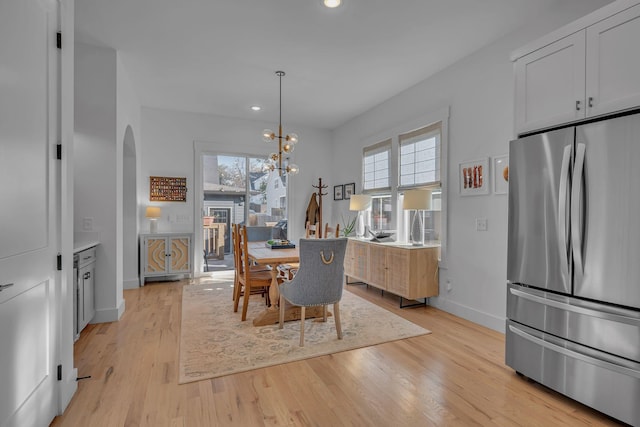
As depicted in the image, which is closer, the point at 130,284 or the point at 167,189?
the point at 130,284

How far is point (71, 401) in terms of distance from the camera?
205 cm

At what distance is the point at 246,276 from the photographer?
3455mm

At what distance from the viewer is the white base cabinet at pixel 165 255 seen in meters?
5.17

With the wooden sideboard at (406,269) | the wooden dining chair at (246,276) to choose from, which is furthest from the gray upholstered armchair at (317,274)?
the wooden sideboard at (406,269)

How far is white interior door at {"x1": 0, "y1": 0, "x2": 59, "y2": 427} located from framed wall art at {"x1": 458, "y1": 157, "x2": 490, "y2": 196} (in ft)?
12.0

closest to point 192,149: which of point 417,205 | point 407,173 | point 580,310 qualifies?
point 407,173

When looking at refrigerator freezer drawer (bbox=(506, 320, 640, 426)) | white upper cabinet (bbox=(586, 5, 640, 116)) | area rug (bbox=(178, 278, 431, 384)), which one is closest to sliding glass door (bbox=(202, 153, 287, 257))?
area rug (bbox=(178, 278, 431, 384))

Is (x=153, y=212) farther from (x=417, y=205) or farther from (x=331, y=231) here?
(x=417, y=205)

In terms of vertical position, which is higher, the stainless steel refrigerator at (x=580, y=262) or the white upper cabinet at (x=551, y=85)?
the white upper cabinet at (x=551, y=85)

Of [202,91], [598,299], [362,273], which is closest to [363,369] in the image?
[598,299]

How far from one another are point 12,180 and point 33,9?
3.06ft

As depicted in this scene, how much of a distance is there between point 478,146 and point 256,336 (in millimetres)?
3060

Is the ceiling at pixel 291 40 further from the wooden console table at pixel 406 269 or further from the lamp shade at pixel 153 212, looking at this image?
the wooden console table at pixel 406 269

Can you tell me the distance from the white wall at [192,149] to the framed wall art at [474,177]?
3324mm
